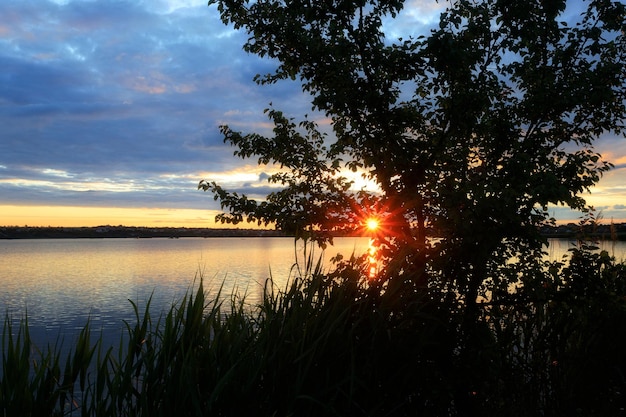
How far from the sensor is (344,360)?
20.3 ft

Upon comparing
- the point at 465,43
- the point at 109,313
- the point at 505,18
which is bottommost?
the point at 109,313

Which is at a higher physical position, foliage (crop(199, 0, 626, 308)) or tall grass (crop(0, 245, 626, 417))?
foliage (crop(199, 0, 626, 308))

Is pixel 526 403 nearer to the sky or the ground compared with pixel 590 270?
nearer to the ground

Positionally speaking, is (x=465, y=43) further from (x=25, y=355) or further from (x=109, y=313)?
(x=109, y=313)

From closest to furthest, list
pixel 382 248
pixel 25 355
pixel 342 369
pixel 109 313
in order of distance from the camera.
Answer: pixel 25 355 < pixel 342 369 < pixel 382 248 < pixel 109 313

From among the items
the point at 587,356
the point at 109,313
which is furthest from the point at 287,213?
the point at 109,313

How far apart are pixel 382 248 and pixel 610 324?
3578 millimetres

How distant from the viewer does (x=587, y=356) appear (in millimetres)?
7910

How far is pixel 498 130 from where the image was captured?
8867 mm

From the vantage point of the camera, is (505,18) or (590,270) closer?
(590,270)

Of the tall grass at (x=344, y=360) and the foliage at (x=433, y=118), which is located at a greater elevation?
the foliage at (x=433, y=118)

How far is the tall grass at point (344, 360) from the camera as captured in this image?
206 inches

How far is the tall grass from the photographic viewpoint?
17.2ft

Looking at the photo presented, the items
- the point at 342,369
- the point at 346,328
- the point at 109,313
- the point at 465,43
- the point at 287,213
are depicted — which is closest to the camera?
the point at 342,369
